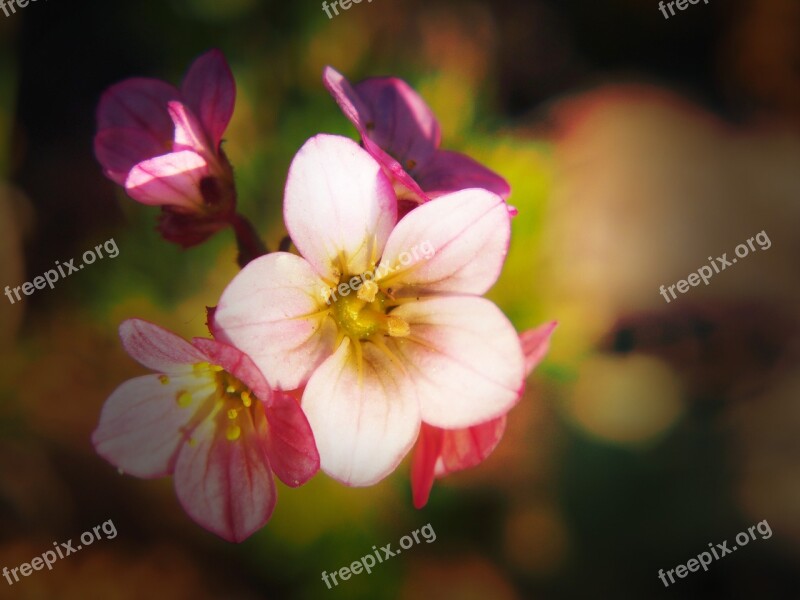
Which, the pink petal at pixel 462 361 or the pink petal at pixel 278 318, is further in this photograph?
the pink petal at pixel 462 361

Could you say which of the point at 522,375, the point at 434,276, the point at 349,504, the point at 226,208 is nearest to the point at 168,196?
the point at 226,208

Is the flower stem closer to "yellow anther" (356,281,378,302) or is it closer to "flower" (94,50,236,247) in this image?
"flower" (94,50,236,247)

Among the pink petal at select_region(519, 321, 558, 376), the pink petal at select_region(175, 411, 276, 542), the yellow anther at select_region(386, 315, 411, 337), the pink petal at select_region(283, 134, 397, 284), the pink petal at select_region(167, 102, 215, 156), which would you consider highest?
the pink petal at select_region(167, 102, 215, 156)

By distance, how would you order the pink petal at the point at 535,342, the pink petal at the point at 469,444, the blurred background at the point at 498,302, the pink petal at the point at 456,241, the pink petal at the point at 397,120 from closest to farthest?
the pink petal at the point at 456,241 → the pink petal at the point at 469,444 → the pink petal at the point at 535,342 → the pink petal at the point at 397,120 → the blurred background at the point at 498,302

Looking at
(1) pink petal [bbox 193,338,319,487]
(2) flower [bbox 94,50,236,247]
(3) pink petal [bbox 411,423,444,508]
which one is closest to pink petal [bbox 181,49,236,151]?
(2) flower [bbox 94,50,236,247]

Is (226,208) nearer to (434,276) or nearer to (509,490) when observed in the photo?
(434,276)

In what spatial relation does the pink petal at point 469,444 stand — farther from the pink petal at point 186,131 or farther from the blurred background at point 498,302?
the blurred background at point 498,302

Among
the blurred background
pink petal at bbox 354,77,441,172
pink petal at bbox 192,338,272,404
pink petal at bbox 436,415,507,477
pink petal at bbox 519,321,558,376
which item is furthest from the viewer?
the blurred background

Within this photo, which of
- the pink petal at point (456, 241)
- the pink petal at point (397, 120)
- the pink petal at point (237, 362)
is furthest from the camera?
the pink petal at point (397, 120)

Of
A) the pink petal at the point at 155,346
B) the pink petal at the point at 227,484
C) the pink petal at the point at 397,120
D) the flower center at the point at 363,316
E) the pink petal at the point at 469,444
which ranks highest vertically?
→ the pink petal at the point at 397,120

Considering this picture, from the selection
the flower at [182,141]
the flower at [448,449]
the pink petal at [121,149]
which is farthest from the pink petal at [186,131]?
the flower at [448,449]
